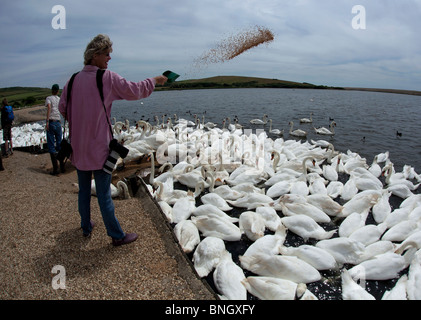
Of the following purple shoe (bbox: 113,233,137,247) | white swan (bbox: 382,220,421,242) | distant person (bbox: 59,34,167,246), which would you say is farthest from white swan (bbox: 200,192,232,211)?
distant person (bbox: 59,34,167,246)

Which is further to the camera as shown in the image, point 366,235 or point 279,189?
point 279,189

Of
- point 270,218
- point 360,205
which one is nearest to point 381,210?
point 360,205

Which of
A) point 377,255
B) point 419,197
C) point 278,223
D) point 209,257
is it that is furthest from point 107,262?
point 419,197

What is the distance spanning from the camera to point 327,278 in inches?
171

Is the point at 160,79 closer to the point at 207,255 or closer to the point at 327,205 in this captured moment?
the point at 207,255

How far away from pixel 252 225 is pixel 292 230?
0.90m

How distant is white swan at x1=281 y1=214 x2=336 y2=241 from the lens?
5.16 m

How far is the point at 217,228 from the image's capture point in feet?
16.9

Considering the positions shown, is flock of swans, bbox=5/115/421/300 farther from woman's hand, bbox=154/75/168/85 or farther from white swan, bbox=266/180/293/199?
woman's hand, bbox=154/75/168/85

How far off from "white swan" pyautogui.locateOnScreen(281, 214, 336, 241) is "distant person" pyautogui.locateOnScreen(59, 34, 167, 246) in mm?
3609

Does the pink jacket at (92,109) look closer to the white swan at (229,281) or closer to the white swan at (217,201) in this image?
the white swan at (229,281)
